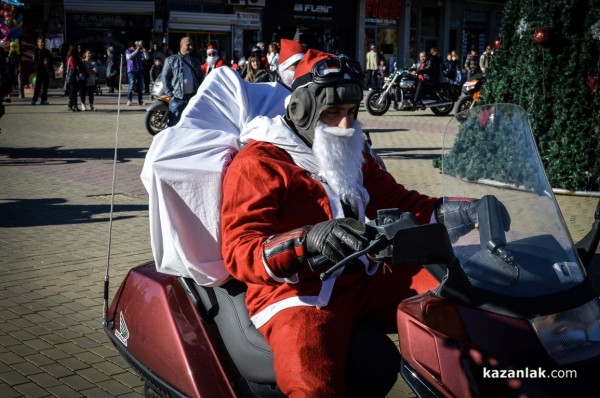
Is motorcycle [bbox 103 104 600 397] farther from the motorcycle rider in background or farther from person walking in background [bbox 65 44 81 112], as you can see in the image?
person walking in background [bbox 65 44 81 112]

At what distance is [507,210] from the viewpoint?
217 centimetres

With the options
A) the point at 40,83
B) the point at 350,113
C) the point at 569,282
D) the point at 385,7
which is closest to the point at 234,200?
the point at 350,113

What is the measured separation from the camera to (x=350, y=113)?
275 cm

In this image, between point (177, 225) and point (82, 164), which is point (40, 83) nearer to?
point (82, 164)

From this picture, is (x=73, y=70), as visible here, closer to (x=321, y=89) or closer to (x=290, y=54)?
(x=290, y=54)

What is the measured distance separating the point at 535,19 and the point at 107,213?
17.1ft

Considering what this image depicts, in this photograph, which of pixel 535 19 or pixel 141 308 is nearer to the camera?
pixel 141 308

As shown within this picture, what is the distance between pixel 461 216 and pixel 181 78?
400 inches

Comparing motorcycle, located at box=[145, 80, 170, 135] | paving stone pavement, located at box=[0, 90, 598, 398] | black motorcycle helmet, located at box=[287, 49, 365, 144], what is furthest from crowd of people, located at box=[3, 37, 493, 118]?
black motorcycle helmet, located at box=[287, 49, 365, 144]

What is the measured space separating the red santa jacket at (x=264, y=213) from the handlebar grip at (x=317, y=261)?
0.48 feet

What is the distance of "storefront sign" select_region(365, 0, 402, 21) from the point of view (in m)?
37.9

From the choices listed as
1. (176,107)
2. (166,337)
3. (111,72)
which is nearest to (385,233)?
(166,337)

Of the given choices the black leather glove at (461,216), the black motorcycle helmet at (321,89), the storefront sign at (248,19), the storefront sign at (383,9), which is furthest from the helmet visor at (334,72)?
the storefront sign at (383,9)

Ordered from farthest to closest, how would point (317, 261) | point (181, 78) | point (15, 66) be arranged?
1. point (15, 66)
2. point (181, 78)
3. point (317, 261)
